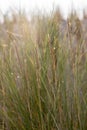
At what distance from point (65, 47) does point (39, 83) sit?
14.4 inches

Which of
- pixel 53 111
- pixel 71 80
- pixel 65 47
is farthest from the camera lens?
pixel 65 47

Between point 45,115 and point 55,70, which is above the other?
point 55,70

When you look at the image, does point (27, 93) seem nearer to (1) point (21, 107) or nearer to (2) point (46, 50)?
(1) point (21, 107)

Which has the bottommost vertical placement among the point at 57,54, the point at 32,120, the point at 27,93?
the point at 32,120

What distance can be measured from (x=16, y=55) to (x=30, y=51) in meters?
0.17

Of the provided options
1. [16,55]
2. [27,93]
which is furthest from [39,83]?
[16,55]

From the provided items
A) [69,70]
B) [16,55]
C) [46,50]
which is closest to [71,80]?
→ [69,70]

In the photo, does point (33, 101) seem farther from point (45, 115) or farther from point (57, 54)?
point (57, 54)

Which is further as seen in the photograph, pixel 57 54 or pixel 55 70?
pixel 57 54

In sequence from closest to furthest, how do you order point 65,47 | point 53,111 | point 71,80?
1. point 53,111
2. point 71,80
3. point 65,47

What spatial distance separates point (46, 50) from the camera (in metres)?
2.11

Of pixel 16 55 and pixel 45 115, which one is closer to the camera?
pixel 45 115

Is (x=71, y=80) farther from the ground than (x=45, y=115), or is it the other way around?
(x=71, y=80)

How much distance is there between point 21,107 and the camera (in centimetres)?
200
